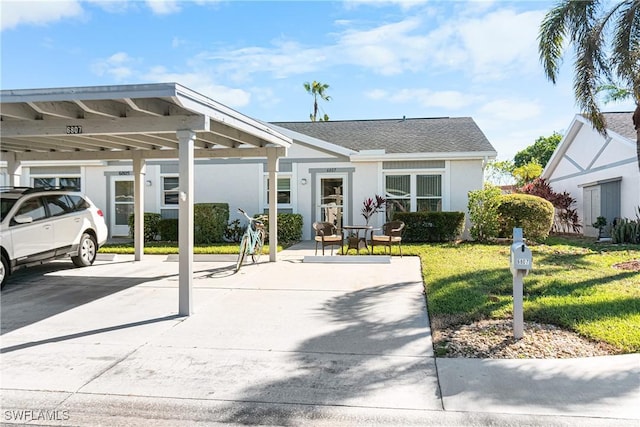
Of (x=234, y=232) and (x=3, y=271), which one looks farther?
(x=234, y=232)

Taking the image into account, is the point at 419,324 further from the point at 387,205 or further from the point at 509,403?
the point at 387,205

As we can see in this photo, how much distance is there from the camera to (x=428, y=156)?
14.8 m

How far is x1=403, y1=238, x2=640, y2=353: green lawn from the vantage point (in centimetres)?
536

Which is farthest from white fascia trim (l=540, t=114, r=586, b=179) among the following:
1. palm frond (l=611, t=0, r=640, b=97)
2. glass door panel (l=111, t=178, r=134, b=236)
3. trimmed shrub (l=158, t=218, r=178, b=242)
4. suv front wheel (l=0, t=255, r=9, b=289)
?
suv front wheel (l=0, t=255, r=9, b=289)

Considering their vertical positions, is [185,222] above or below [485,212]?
below

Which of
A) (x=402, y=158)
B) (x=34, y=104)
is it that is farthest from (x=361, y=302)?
(x=402, y=158)

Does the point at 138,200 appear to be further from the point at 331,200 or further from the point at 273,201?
the point at 331,200

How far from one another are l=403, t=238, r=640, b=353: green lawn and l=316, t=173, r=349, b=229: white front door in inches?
191

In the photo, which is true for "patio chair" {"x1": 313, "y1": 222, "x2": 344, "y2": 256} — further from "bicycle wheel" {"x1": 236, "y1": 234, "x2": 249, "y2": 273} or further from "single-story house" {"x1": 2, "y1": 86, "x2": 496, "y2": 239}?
"single-story house" {"x1": 2, "y1": 86, "x2": 496, "y2": 239}

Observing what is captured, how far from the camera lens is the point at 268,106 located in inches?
1081

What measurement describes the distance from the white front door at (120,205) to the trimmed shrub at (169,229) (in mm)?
2514

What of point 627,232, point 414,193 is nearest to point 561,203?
point 627,232

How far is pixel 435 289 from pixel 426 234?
7315 millimetres

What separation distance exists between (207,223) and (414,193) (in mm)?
7197
